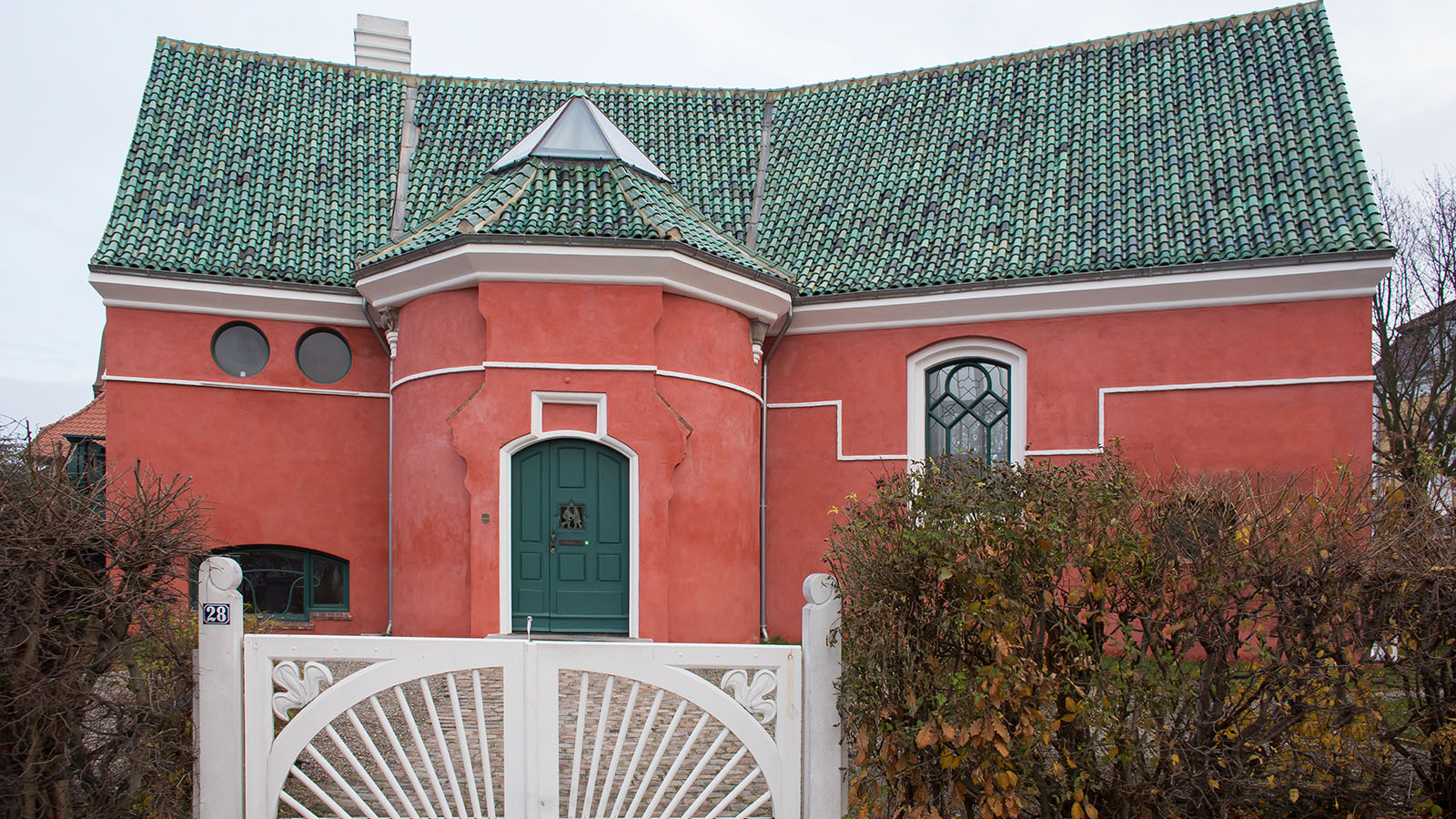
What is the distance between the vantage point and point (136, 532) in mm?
5223

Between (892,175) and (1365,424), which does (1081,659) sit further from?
(892,175)

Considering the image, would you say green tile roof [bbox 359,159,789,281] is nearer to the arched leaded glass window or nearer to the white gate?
the arched leaded glass window

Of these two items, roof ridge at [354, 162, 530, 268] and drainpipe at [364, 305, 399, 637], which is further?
drainpipe at [364, 305, 399, 637]

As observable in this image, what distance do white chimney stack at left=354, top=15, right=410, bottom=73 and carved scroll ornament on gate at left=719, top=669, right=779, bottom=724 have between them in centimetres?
1628

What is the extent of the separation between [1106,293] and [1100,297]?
3.4 inches

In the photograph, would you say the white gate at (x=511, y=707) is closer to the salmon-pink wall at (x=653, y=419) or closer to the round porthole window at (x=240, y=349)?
the salmon-pink wall at (x=653, y=419)

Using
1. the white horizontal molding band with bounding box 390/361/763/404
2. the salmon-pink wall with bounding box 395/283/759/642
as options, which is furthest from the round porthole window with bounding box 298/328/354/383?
the white horizontal molding band with bounding box 390/361/763/404

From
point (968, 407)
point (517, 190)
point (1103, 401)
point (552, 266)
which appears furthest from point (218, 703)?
point (1103, 401)

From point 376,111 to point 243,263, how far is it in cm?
396

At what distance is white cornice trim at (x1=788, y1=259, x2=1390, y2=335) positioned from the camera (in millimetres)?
12617

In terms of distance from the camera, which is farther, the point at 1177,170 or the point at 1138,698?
the point at 1177,170

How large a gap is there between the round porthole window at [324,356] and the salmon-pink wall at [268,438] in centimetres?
12

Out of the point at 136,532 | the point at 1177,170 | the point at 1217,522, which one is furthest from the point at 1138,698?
the point at 1177,170

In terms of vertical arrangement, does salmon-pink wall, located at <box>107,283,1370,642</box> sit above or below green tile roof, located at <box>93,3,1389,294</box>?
below
